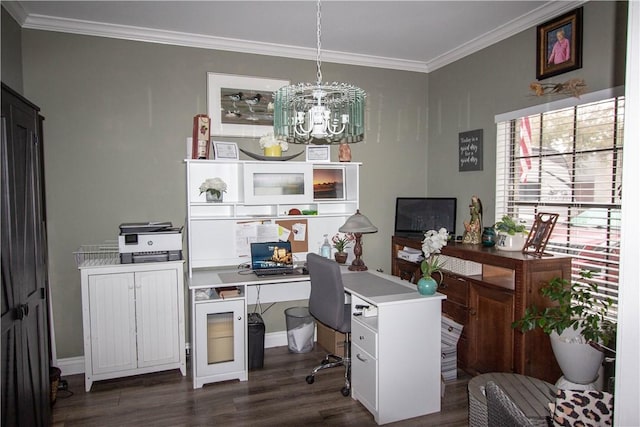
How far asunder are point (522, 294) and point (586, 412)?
4.12ft

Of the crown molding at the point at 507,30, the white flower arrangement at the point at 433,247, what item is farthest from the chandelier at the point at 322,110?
the crown molding at the point at 507,30

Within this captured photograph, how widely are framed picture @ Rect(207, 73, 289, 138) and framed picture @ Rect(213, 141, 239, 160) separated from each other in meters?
0.17

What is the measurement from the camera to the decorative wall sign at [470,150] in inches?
153

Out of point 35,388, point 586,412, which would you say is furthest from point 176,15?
point 586,412

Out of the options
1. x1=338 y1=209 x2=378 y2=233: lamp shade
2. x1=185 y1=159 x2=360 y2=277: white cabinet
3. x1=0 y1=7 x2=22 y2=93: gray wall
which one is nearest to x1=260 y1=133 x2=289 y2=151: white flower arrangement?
x1=185 y1=159 x2=360 y2=277: white cabinet

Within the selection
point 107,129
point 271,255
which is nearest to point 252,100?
point 107,129

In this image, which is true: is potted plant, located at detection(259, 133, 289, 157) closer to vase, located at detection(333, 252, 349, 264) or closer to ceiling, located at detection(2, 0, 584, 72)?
ceiling, located at detection(2, 0, 584, 72)

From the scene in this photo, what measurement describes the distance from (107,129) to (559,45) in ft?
11.7

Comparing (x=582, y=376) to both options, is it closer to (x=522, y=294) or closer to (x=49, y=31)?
(x=522, y=294)

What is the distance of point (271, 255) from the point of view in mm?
3775

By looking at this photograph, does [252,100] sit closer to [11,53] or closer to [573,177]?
[11,53]

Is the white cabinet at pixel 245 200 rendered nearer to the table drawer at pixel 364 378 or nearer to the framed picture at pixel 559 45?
the table drawer at pixel 364 378

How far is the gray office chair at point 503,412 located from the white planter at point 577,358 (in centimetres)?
145

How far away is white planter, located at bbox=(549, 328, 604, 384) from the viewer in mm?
2482
